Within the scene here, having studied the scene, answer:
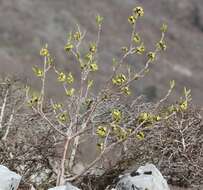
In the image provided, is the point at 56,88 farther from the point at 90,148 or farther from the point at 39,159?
the point at 39,159

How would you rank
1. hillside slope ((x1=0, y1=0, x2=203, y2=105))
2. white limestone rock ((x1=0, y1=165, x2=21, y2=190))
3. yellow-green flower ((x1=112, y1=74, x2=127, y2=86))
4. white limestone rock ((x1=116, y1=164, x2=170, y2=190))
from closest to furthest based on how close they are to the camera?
white limestone rock ((x1=0, y1=165, x2=21, y2=190)), white limestone rock ((x1=116, y1=164, x2=170, y2=190)), yellow-green flower ((x1=112, y1=74, x2=127, y2=86)), hillside slope ((x1=0, y1=0, x2=203, y2=105))

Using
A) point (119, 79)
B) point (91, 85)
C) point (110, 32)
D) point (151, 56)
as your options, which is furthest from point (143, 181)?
point (110, 32)

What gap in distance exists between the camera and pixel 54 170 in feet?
38.0

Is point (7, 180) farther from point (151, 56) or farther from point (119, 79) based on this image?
point (151, 56)

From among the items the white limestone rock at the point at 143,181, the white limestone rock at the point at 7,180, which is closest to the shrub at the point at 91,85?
the white limestone rock at the point at 143,181

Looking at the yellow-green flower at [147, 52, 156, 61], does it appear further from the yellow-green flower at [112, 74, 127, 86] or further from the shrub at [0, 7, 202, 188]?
the yellow-green flower at [112, 74, 127, 86]

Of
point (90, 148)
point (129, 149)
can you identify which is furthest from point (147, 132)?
point (90, 148)

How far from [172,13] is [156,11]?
2.71m

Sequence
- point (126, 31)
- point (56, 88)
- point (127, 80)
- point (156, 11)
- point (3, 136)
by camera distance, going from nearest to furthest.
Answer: point (127, 80) → point (3, 136) → point (56, 88) → point (126, 31) → point (156, 11)

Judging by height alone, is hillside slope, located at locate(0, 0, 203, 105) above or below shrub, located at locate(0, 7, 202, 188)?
above

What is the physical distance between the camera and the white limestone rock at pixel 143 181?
9.26 m

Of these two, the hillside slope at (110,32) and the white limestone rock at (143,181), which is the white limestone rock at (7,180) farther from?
the hillside slope at (110,32)

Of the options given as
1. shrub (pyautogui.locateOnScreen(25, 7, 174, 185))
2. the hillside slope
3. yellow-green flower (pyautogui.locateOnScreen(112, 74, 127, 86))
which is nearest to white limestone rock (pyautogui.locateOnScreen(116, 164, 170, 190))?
shrub (pyautogui.locateOnScreen(25, 7, 174, 185))

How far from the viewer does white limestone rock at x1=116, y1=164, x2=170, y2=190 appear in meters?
9.26
